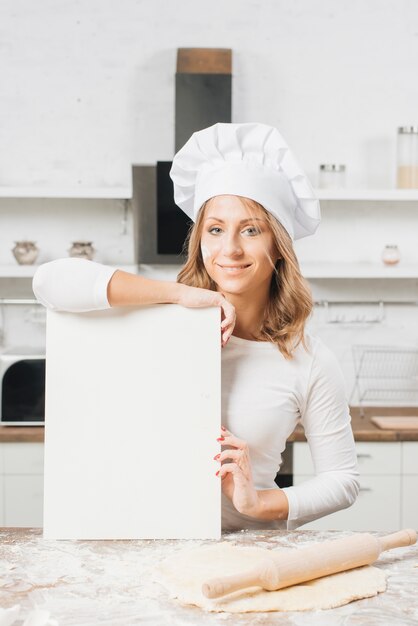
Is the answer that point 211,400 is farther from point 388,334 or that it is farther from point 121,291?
point 388,334

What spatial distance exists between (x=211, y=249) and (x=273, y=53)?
2181mm

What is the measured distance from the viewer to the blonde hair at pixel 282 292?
1.55 metres

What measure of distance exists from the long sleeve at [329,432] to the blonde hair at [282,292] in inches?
2.7

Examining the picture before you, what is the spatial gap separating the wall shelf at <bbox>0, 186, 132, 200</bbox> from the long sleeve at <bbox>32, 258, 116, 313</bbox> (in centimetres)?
184

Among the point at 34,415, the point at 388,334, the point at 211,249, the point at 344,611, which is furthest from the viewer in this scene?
the point at 388,334

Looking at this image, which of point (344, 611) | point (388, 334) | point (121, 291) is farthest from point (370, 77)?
point (344, 611)

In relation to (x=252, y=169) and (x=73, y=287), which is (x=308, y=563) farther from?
(x=252, y=169)

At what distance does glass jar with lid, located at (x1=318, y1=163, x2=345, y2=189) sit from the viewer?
323 centimetres

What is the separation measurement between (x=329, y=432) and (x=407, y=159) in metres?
1.98

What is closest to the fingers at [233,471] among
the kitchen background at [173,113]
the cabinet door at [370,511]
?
the cabinet door at [370,511]

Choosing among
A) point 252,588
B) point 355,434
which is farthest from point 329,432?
point 355,434

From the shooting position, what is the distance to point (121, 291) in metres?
1.32

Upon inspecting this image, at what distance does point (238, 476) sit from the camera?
1.37 metres

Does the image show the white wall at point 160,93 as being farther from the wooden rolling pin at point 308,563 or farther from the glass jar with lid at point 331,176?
the wooden rolling pin at point 308,563
